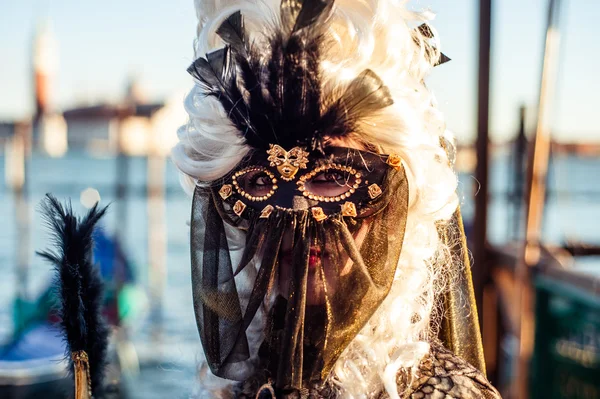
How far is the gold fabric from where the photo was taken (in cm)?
173

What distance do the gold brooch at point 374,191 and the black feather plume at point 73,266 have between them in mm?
681

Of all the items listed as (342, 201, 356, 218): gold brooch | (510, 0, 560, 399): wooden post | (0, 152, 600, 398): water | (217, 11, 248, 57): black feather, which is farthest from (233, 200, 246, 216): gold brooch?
(510, 0, 560, 399): wooden post

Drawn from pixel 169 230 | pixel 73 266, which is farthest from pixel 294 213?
pixel 169 230

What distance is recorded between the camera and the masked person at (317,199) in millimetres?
1441

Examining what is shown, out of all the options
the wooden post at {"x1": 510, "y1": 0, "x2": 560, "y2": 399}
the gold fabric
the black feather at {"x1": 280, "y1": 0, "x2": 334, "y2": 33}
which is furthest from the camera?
the wooden post at {"x1": 510, "y1": 0, "x2": 560, "y2": 399}

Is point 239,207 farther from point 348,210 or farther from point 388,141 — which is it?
point 388,141

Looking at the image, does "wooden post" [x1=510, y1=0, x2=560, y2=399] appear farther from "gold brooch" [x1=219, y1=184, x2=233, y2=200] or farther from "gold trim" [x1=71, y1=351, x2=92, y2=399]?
"gold trim" [x1=71, y1=351, x2=92, y2=399]

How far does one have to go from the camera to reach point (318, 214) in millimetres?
1454

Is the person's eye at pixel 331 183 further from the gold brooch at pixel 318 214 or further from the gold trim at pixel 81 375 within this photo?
the gold trim at pixel 81 375

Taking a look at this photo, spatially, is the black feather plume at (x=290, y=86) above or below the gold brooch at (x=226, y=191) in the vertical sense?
above

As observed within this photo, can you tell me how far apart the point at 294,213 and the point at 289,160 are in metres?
0.12

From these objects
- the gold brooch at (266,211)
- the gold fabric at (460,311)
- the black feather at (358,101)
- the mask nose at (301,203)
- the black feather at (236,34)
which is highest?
the black feather at (236,34)

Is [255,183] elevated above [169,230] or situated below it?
above

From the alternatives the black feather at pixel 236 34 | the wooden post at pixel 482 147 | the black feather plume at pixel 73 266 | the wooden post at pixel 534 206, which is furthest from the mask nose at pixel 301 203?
the wooden post at pixel 534 206
